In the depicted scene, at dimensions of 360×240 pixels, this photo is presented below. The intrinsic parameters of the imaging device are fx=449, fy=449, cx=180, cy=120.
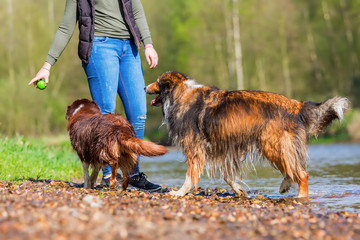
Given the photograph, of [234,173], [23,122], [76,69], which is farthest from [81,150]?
[76,69]

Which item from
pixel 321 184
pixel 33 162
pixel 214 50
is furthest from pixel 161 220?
pixel 214 50

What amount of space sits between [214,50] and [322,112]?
67.1 feet

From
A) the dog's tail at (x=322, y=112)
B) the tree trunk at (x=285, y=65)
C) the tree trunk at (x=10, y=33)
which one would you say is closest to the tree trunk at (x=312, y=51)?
the tree trunk at (x=285, y=65)

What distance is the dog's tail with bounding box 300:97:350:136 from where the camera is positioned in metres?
4.80

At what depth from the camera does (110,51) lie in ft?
17.3

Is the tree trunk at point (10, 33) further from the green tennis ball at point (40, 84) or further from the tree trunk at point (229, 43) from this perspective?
the green tennis ball at point (40, 84)

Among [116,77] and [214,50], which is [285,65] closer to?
[214,50]

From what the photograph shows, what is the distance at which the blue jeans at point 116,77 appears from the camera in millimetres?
5246

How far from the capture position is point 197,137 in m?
5.09

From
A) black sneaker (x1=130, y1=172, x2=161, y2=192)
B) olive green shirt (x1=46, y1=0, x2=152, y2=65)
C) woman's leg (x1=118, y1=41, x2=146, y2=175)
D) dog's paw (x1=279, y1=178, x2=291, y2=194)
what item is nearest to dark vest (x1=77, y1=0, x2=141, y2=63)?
olive green shirt (x1=46, y1=0, x2=152, y2=65)

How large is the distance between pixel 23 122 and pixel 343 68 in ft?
60.5

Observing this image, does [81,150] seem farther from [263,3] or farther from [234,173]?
[263,3]

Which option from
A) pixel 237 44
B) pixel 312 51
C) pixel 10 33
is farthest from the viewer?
pixel 312 51

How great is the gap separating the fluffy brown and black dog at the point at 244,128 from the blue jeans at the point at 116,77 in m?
0.48
